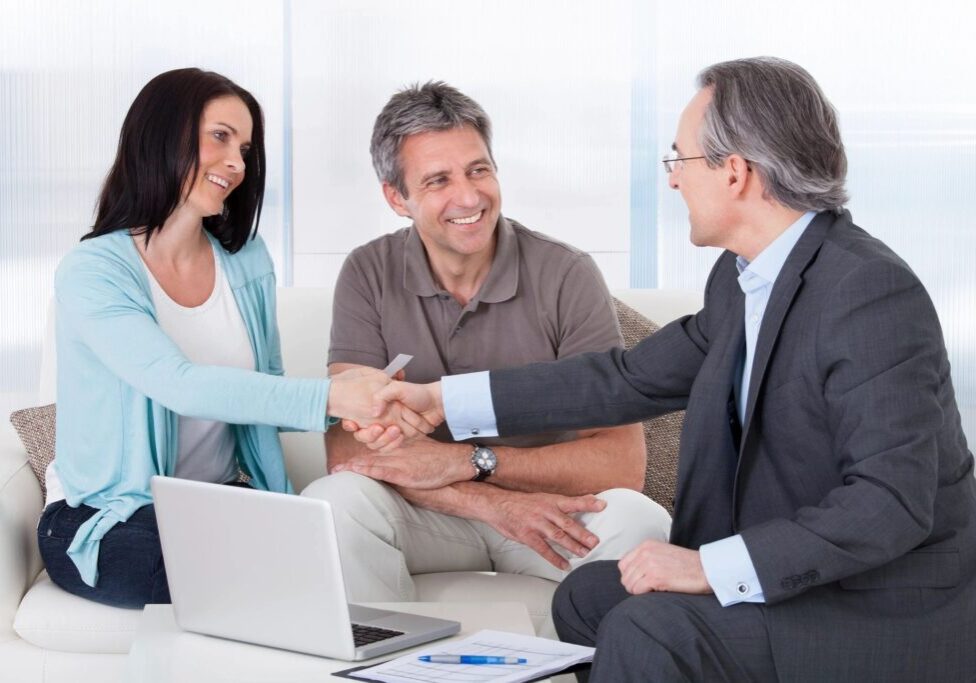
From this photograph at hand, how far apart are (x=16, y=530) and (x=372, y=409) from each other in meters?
0.73

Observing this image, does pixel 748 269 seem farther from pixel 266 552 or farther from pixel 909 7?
pixel 909 7

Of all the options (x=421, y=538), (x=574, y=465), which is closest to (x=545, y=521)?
(x=574, y=465)

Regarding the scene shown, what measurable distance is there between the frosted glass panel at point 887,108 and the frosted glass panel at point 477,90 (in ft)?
0.73

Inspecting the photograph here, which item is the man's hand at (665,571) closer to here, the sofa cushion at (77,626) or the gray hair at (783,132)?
the gray hair at (783,132)

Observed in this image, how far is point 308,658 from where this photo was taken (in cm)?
161

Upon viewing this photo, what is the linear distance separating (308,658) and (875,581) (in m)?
0.75

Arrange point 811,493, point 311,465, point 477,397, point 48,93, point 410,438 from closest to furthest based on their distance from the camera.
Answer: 1. point 811,493
2. point 477,397
3. point 410,438
4. point 311,465
5. point 48,93

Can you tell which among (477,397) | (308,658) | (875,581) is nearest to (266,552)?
(308,658)

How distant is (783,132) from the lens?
69.1 inches

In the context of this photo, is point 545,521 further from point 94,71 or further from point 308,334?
point 94,71

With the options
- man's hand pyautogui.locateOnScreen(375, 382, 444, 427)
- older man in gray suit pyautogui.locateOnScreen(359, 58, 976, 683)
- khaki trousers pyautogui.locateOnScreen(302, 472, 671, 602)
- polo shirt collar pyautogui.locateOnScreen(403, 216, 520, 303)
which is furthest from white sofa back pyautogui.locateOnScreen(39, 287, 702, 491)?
older man in gray suit pyautogui.locateOnScreen(359, 58, 976, 683)

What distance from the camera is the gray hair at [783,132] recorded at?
1.75m

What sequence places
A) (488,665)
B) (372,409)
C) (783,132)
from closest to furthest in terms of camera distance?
1. (488,665)
2. (783,132)
3. (372,409)

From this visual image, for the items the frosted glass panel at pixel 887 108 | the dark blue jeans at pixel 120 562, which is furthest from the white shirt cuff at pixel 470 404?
the frosted glass panel at pixel 887 108
